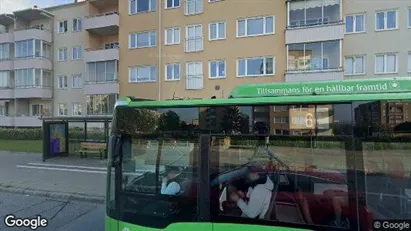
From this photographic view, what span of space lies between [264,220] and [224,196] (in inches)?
17.5

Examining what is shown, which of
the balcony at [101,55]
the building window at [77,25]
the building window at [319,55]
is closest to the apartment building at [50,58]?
the building window at [77,25]

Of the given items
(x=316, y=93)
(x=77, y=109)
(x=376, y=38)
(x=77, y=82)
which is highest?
(x=376, y=38)

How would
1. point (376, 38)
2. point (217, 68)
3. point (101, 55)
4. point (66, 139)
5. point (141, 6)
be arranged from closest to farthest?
point (66, 139) < point (376, 38) < point (217, 68) < point (141, 6) < point (101, 55)

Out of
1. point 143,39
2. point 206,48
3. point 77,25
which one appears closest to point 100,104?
point 143,39

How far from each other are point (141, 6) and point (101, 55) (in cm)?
523

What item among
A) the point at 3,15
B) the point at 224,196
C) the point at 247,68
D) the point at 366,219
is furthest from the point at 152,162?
the point at 3,15

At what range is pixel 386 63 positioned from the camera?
18672mm

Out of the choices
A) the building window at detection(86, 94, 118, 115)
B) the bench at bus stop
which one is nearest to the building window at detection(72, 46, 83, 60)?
the building window at detection(86, 94, 118, 115)

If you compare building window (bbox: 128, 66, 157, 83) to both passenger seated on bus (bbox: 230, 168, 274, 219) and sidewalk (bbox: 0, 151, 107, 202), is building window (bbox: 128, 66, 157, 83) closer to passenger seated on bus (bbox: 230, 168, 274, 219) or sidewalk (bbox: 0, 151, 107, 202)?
sidewalk (bbox: 0, 151, 107, 202)

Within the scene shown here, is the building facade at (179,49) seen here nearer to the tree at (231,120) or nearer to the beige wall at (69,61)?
the beige wall at (69,61)

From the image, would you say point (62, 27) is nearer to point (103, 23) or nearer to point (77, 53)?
point (77, 53)

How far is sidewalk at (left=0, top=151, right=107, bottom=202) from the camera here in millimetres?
8297

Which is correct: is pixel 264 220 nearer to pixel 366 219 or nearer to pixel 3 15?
pixel 366 219

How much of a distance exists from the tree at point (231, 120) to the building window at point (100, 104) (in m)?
23.6
